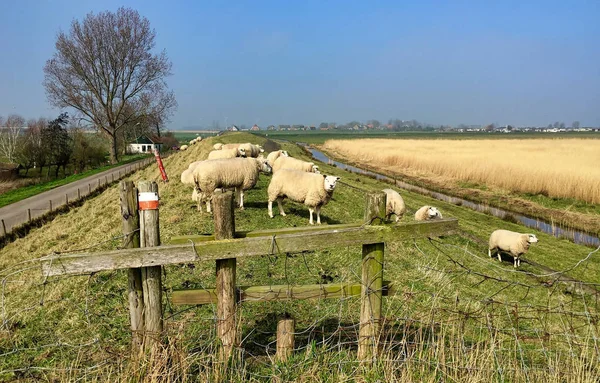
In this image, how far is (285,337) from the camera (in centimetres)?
422

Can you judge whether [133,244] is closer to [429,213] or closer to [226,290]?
[226,290]

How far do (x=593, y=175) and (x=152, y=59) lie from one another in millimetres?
43625

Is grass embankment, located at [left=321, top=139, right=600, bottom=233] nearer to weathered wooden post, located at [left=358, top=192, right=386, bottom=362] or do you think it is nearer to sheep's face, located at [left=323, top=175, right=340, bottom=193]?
sheep's face, located at [left=323, top=175, right=340, bottom=193]

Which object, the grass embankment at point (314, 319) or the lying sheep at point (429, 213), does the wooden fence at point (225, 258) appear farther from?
the lying sheep at point (429, 213)

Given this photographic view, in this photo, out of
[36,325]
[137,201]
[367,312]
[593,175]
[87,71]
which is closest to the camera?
[137,201]

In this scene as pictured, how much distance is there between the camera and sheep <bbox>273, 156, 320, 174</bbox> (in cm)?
1622

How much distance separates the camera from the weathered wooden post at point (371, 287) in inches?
164

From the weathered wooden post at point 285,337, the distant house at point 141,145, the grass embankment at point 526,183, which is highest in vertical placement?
the distant house at point 141,145

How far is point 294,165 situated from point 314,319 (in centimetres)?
1044

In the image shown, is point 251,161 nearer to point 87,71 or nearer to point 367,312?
point 367,312

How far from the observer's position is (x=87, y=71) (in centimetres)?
4400

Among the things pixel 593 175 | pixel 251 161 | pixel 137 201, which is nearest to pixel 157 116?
pixel 251 161

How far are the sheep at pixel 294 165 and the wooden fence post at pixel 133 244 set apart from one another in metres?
12.1

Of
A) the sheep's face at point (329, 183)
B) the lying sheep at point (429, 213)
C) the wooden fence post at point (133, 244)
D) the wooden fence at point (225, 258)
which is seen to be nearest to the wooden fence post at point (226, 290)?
the wooden fence at point (225, 258)
